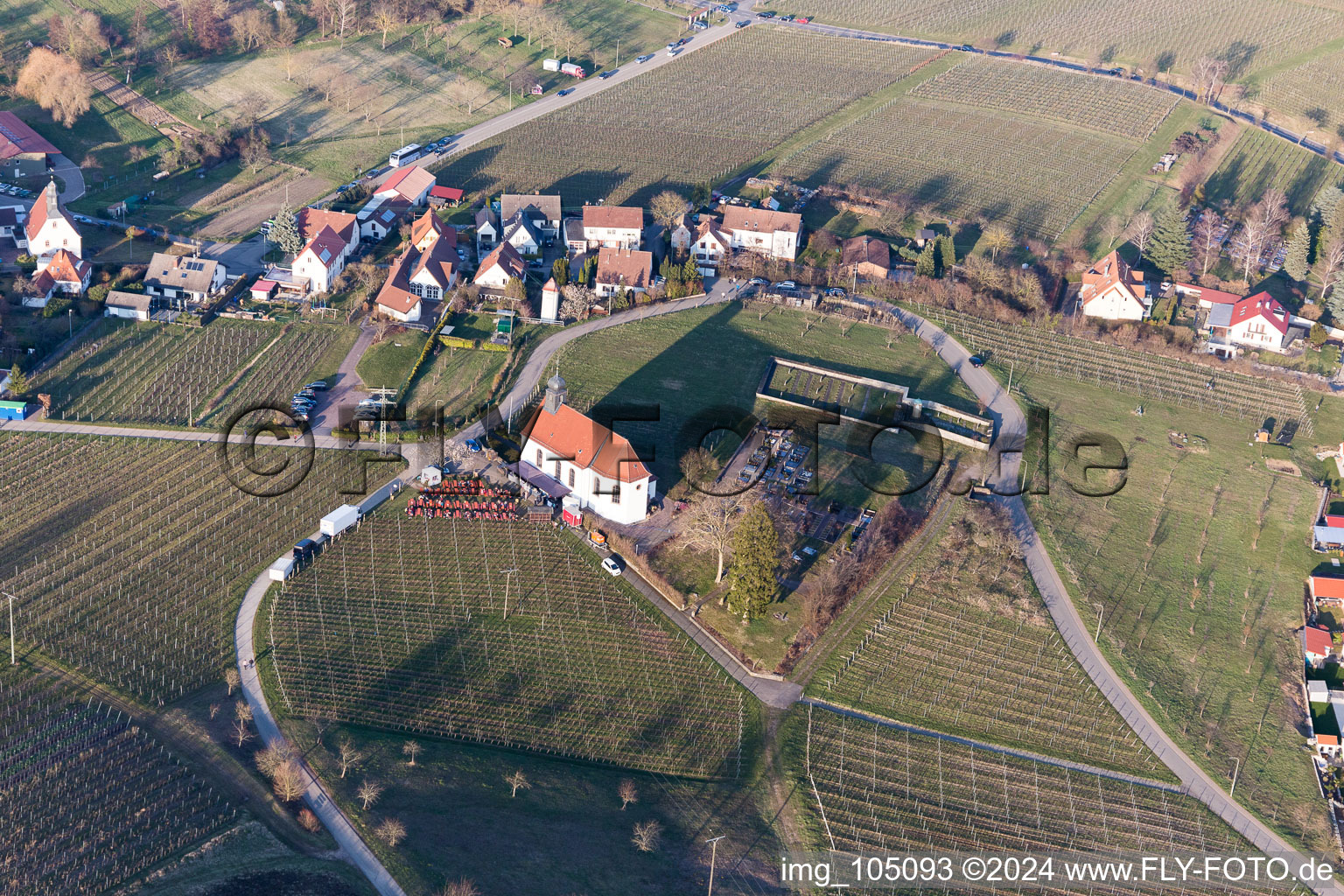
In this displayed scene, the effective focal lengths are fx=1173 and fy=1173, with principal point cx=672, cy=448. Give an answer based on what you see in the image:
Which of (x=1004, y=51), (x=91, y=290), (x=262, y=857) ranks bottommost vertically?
(x=262, y=857)

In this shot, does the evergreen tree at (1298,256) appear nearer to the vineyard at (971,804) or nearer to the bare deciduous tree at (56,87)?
the vineyard at (971,804)

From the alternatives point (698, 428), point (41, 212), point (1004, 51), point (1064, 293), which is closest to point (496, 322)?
point (698, 428)

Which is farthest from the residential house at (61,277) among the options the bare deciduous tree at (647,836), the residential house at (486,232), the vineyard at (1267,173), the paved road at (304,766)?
the vineyard at (1267,173)

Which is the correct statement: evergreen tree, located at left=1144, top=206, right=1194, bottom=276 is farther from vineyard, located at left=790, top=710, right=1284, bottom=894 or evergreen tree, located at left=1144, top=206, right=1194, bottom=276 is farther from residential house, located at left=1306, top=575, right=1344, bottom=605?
vineyard, located at left=790, top=710, right=1284, bottom=894

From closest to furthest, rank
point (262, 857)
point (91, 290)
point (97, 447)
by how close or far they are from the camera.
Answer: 1. point (262, 857)
2. point (97, 447)
3. point (91, 290)

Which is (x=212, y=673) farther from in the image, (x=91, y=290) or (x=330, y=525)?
(x=91, y=290)

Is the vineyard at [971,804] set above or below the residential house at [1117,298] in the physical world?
below
